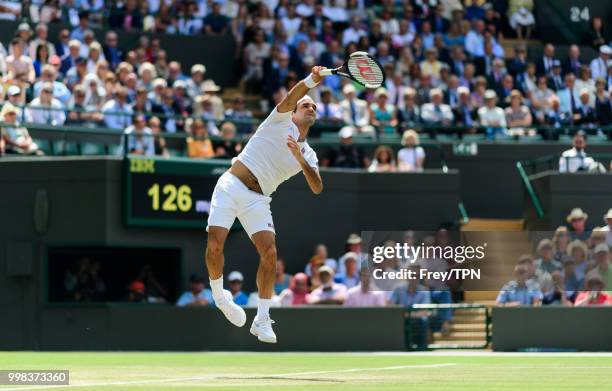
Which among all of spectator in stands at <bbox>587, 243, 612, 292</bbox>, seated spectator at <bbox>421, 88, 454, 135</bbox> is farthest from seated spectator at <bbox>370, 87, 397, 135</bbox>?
spectator in stands at <bbox>587, 243, 612, 292</bbox>

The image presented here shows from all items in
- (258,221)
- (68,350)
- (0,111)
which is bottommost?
(68,350)

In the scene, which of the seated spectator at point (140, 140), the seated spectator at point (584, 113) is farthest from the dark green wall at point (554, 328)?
the seated spectator at point (584, 113)

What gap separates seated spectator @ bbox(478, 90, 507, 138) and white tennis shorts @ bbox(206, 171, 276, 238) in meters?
13.0

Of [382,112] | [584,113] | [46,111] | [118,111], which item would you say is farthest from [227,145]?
[584,113]

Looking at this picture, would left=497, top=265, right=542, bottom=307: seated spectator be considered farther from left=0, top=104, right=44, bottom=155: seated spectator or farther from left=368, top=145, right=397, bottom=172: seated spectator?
left=0, top=104, right=44, bottom=155: seated spectator

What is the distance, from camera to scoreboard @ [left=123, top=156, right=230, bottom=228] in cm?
2092

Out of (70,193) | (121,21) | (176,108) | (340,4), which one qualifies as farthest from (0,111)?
(340,4)

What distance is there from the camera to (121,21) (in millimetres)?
26750

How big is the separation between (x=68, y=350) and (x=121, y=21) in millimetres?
8359

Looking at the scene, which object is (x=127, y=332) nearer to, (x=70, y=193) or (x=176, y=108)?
(x=70, y=193)

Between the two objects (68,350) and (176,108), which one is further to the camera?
(176,108)

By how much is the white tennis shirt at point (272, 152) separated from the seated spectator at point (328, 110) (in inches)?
438

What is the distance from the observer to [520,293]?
1942 centimetres

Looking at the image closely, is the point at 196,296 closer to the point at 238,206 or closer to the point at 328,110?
the point at 328,110
